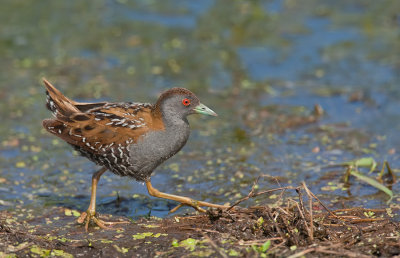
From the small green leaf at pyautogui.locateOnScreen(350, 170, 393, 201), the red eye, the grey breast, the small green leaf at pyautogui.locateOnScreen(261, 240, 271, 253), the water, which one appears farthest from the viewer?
the water

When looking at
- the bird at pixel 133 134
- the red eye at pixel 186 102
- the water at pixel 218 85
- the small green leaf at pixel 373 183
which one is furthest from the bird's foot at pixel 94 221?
the small green leaf at pixel 373 183

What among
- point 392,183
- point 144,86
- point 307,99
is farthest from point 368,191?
point 144,86

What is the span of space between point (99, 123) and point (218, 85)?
15.0ft

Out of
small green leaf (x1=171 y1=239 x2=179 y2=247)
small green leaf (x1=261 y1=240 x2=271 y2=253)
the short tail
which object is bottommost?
small green leaf (x1=261 y1=240 x2=271 y2=253)

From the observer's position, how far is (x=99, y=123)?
6.92 meters

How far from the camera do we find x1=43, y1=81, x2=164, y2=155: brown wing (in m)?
6.80

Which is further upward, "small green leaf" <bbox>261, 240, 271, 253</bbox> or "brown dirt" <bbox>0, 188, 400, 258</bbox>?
"brown dirt" <bbox>0, 188, 400, 258</bbox>

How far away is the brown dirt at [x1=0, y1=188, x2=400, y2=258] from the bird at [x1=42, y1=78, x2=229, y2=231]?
1.53ft

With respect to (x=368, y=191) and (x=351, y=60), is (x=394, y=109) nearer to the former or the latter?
(x=351, y=60)

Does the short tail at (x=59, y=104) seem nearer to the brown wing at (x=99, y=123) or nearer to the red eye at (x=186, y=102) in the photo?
the brown wing at (x=99, y=123)

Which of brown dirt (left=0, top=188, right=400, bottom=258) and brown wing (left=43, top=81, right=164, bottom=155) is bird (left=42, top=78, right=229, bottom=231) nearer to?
brown wing (left=43, top=81, right=164, bottom=155)

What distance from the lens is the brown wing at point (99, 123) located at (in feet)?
22.3

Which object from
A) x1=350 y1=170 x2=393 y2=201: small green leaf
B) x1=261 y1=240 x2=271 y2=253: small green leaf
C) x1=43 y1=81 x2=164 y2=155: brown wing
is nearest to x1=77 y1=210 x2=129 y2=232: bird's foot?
x1=43 y1=81 x2=164 y2=155: brown wing

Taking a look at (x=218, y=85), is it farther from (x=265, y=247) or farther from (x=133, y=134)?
(x=265, y=247)
